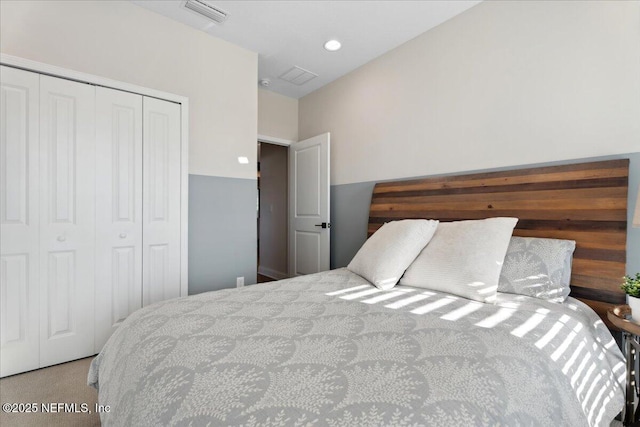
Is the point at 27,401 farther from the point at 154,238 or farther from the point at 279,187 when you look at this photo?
the point at 279,187

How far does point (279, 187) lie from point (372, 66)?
2.49m

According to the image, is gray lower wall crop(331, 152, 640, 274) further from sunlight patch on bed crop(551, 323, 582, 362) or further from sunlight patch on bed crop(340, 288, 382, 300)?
sunlight patch on bed crop(551, 323, 582, 362)

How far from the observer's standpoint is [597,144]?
178 centimetres

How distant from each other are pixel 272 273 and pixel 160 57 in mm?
3536

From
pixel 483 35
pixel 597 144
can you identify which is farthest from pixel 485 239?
pixel 483 35

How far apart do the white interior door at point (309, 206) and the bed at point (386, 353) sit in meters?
1.77

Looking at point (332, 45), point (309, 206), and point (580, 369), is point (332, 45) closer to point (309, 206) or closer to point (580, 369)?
point (309, 206)

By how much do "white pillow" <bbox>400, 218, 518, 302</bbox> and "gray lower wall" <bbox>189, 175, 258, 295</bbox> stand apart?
187 cm

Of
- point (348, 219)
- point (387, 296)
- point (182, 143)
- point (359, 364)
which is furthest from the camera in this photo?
point (348, 219)

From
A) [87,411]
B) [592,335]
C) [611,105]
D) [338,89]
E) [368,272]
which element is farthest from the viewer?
[338,89]

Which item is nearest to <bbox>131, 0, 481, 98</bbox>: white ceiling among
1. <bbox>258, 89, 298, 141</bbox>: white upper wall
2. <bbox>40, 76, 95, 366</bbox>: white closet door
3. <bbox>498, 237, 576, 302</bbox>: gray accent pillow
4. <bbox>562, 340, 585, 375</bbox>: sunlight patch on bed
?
<bbox>258, 89, 298, 141</bbox>: white upper wall

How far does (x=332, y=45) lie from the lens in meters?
2.91

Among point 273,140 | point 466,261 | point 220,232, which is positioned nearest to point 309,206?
point 273,140

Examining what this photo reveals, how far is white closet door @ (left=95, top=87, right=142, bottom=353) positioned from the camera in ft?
7.27
